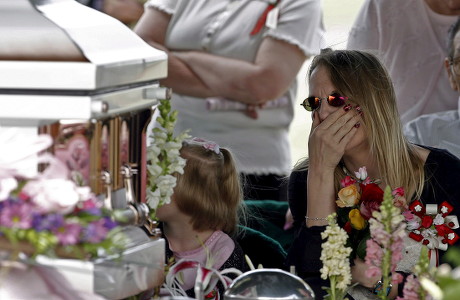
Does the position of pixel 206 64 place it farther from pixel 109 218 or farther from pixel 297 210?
pixel 109 218

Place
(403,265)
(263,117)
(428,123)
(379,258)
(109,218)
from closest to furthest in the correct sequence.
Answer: (109,218), (379,258), (403,265), (428,123), (263,117)

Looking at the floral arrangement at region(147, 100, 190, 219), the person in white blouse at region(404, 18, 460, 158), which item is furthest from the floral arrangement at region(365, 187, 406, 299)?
the person in white blouse at region(404, 18, 460, 158)

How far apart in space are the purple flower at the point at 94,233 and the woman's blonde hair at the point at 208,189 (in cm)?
115

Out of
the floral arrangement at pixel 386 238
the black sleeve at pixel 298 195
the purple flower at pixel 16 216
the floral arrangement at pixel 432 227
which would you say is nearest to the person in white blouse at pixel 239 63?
the black sleeve at pixel 298 195

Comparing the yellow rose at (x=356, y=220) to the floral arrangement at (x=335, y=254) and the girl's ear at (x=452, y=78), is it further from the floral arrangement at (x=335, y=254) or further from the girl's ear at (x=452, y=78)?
the girl's ear at (x=452, y=78)

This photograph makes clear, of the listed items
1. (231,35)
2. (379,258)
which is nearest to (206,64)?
(231,35)

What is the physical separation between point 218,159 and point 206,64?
0.93m

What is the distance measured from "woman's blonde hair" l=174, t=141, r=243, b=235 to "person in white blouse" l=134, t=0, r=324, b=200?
0.79 m

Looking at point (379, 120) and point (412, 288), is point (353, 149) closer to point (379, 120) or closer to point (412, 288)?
point (379, 120)

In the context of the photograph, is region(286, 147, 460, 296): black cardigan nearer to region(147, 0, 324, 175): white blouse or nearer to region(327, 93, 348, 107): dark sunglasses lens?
region(327, 93, 348, 107): dark sunglasses lens

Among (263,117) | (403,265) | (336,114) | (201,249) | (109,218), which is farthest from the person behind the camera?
(263,117)

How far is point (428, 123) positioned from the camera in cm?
326

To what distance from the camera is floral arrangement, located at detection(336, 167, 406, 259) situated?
1.86 m

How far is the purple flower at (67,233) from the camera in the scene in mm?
1295
